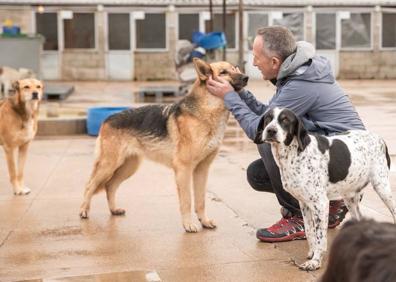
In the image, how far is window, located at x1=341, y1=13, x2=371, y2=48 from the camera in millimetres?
26453

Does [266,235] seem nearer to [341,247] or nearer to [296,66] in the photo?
[296,66]

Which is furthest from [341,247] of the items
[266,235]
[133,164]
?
[133,164]

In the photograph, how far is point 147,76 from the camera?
26062 millimetres

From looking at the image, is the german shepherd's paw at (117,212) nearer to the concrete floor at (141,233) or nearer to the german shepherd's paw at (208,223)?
the concrete floor at (141,233)

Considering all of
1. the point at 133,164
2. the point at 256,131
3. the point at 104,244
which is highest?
the point at 256,131

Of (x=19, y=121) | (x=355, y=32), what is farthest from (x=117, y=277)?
(x=355, y=32)

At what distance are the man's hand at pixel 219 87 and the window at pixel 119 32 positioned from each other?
20.8 metres

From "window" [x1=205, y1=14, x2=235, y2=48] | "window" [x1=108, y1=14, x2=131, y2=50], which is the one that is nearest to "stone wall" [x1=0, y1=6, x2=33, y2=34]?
"window" [x1=108, y1=14, x2=131, y2=50]

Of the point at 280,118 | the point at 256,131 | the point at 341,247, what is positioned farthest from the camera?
the point at 256,131

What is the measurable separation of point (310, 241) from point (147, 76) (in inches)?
843

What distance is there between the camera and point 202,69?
5793 mm

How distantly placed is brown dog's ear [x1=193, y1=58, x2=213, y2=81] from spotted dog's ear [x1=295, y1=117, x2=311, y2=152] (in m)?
1.27

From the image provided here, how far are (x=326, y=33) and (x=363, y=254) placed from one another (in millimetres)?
25431

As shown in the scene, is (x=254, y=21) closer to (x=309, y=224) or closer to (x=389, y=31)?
(x=389, y=31)
